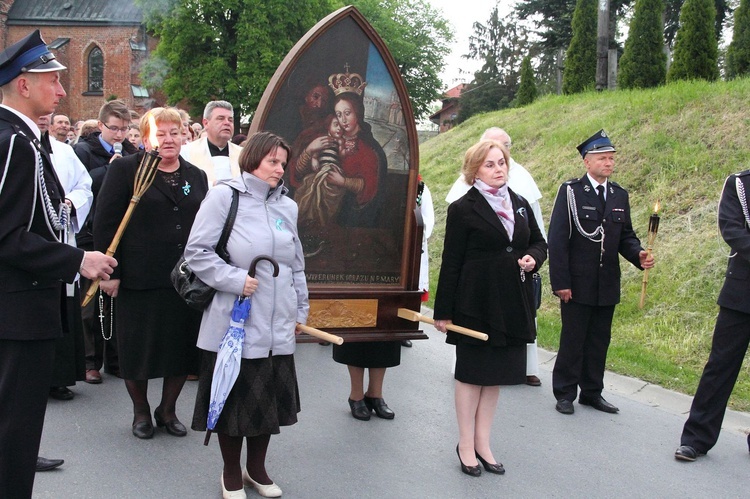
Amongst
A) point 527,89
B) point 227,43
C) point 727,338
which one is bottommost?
point 727,338

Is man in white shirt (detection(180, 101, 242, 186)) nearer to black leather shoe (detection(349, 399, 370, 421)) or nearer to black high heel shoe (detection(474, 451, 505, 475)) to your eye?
black leather shoe (detection(349, 399, 370, 421))

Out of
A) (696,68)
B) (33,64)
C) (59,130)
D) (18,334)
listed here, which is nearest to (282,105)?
(33,64)

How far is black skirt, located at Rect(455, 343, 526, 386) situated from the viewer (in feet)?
16.2

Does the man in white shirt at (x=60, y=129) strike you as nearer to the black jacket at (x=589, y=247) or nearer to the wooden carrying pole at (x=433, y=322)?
the wooden carrying pole at (x=433, y=322)

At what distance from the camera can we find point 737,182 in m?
5.39

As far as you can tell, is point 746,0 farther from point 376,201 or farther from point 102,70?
point 102,70

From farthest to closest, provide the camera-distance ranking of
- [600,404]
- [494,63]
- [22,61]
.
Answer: [494,63]
[600,404]
[22,61]

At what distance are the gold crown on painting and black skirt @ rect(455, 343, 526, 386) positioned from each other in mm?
1837

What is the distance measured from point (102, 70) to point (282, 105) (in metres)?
48.8

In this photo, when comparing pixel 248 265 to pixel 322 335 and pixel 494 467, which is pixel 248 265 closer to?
pixel 322 335

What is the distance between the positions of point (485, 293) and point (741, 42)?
1357 cm

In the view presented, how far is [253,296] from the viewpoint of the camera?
13.7 ft

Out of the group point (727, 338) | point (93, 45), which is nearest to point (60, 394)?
point (727, 338)

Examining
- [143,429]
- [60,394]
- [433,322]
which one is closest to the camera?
[433,322]
